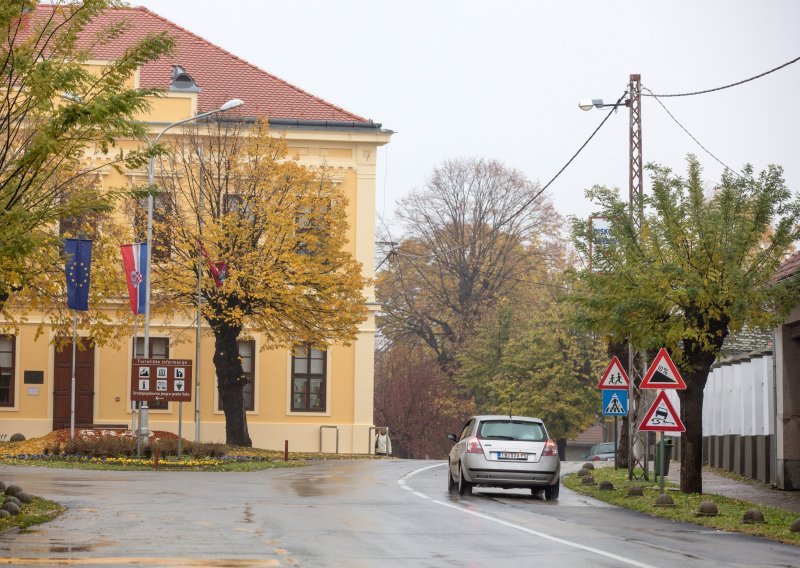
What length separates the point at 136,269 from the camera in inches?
1396

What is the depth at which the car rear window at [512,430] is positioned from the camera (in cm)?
2422

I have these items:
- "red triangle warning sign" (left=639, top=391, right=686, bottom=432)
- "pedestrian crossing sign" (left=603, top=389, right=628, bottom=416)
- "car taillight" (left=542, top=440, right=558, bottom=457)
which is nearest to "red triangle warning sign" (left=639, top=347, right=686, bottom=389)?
"red triangle warning sign" (left=639, top=391, right=686, bottom=432)

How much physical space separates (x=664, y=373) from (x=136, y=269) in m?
16.6

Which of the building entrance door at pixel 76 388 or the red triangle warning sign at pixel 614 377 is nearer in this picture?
the red triangle warning sign at pixel 614 377

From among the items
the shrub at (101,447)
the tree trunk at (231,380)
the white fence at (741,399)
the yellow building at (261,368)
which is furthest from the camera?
the yellow building at (261,368)

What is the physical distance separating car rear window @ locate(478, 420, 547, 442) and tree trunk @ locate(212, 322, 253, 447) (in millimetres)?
19405

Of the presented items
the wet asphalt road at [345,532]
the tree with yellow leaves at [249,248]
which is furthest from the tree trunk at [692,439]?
the tree with yellow leaves at [249,248]

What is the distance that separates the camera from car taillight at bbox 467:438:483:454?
78.1ft

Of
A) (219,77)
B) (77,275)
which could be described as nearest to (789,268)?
(77,275)

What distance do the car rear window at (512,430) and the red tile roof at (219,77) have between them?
88.3 ft

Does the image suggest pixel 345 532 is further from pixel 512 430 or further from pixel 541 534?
pixel 512 430

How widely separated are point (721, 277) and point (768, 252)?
101 centimetres

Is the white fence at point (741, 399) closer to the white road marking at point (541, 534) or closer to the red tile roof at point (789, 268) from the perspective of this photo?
the red tile roof at point (789, 268)

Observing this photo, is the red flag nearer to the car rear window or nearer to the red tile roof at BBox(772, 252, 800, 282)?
the car rear window
